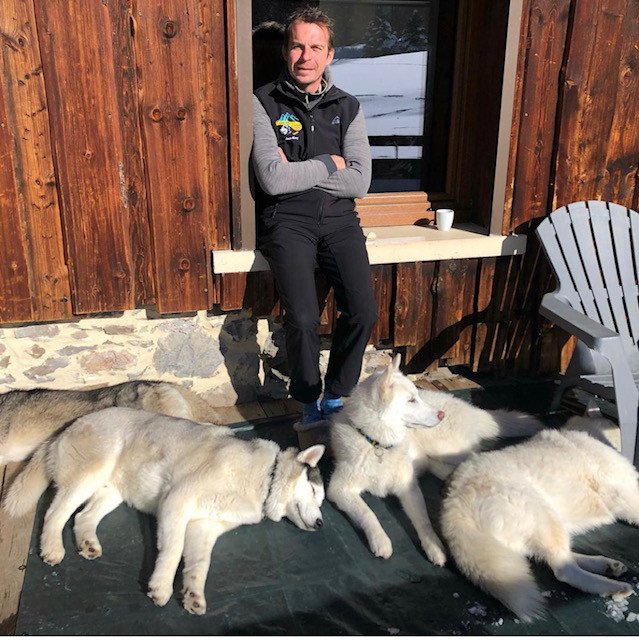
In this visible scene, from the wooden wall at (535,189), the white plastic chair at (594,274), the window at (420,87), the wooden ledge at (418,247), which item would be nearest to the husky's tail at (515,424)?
the white plastic chair at (594,274)

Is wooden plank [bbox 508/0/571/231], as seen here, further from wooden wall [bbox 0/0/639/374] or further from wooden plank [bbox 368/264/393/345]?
wooden plank [bbox 368/264/393/345]

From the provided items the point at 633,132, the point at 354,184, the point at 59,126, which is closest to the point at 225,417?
the point at 354,184

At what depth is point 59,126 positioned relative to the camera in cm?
326

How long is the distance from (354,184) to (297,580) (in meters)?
2.13

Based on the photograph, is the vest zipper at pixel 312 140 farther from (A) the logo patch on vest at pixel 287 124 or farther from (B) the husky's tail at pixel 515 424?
(B) the husky's tail at pixel 515 424

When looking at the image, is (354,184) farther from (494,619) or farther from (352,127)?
(494,619)

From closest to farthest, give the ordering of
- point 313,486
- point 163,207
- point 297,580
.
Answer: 1. point 297,580
2. point 313,486
3. point 163,207

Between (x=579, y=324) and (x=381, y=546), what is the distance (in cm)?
159

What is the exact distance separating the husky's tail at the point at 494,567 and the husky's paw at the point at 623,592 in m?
0.28

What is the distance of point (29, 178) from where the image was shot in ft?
10.9

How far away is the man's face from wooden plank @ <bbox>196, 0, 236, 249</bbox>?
1.21ft

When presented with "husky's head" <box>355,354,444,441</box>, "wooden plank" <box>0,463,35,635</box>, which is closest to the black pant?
"husky's head" <box>355,354,444,441</box>

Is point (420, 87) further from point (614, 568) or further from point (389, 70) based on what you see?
point (614, 568)

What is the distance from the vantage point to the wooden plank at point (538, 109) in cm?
381
